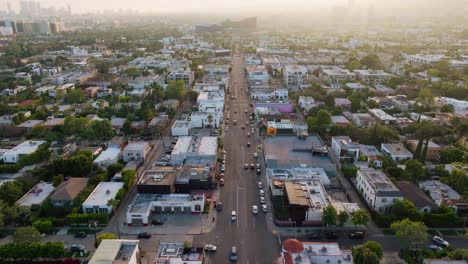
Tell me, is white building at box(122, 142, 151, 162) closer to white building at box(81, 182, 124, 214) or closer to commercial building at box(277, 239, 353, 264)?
white building at box(81, 182, 124, 214)

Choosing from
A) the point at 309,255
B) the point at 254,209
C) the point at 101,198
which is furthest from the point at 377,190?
the point at 101,198

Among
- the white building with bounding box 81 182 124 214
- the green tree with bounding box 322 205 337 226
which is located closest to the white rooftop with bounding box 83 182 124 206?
the white building with bounding box 81 182 124 214

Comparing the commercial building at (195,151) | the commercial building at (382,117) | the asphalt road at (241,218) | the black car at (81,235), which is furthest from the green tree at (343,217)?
the commercial building at (382,117)

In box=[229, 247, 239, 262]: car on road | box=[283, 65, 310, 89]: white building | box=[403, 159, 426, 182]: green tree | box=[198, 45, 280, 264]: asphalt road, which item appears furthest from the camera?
box=[283, 65, 310, 89]: white building

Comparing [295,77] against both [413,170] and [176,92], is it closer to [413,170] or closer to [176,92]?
[176,92]

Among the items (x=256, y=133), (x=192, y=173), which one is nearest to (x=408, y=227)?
(x=192, y=173)

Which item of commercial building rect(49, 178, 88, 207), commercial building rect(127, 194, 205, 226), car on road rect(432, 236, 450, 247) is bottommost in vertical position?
car on road rect(432, 236, 450, 247)
